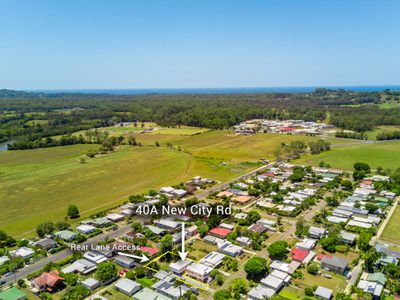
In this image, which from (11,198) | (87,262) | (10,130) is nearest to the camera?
(87,262)

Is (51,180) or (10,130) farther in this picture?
(10,130)

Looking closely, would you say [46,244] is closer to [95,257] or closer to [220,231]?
[95,257]

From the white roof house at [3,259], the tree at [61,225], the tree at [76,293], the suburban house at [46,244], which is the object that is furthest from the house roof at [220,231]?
the white roof house at [3,259]

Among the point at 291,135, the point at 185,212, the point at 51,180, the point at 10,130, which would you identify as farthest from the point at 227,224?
the point at 10,130

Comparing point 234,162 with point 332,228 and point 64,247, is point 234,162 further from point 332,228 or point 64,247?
point 64,247

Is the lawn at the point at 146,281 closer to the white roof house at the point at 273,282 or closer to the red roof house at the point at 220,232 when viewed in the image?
the white roof house at the point at 273,282

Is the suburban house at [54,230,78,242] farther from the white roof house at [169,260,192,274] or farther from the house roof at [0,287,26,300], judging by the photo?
the white roof house at [169,260,192,274]

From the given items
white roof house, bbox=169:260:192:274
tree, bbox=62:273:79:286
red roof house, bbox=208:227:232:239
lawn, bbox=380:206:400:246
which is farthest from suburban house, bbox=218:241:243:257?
lawn, bbox=380:206:400:246
